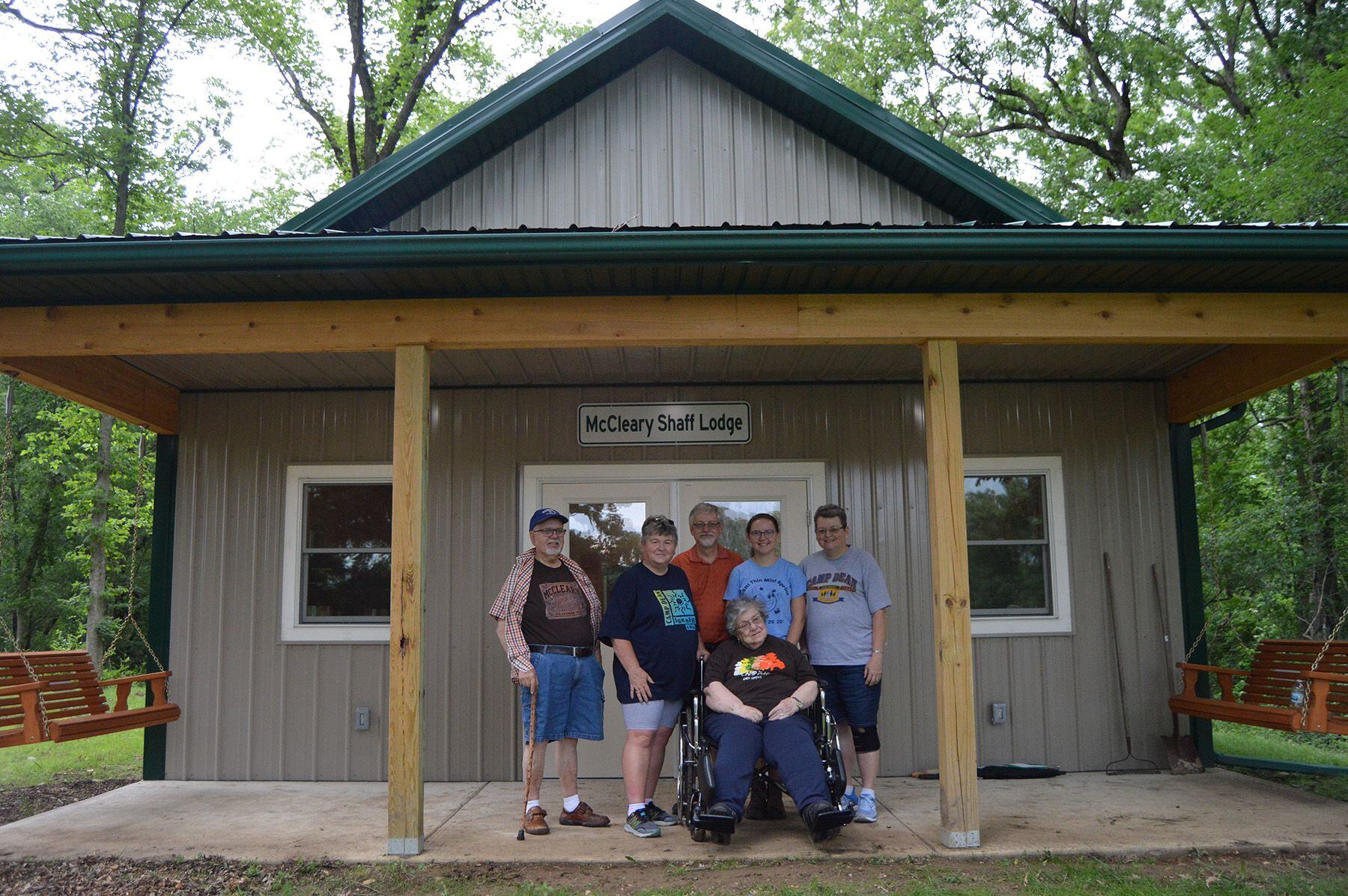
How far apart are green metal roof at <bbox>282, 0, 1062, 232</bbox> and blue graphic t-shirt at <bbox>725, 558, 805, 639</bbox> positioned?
9.85 ft

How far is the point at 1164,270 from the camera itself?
4504mm

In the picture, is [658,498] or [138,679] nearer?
[138,679]

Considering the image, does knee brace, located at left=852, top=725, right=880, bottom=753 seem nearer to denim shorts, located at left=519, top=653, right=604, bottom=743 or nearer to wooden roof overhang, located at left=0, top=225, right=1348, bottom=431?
denim shorts, located at left=519, top=653, right=604, bottom=743

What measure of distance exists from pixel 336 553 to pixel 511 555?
1163 millimetres

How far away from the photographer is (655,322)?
4.64 metres

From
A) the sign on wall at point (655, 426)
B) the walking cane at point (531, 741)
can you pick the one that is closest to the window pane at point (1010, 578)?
the sign on wall at point (655, 426)

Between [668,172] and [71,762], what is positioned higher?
[668,172]

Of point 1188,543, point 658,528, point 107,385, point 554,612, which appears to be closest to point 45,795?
point 107,385

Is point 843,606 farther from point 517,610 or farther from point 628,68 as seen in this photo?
point 628,68

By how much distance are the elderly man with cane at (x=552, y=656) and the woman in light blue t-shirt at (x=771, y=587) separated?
0.74m

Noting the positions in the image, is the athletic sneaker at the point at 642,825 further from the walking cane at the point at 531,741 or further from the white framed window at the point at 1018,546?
the white framed window at the point at 1018,546

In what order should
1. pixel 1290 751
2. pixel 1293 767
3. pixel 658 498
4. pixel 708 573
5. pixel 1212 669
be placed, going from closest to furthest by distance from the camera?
pixel 708 573, pixel 1212 669, pixel 1293 767, pixel 658 498, pixel 1290 751

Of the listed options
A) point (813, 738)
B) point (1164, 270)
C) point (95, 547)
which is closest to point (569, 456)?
point (813, 738)

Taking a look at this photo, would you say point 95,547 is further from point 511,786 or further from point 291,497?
point 511,786
